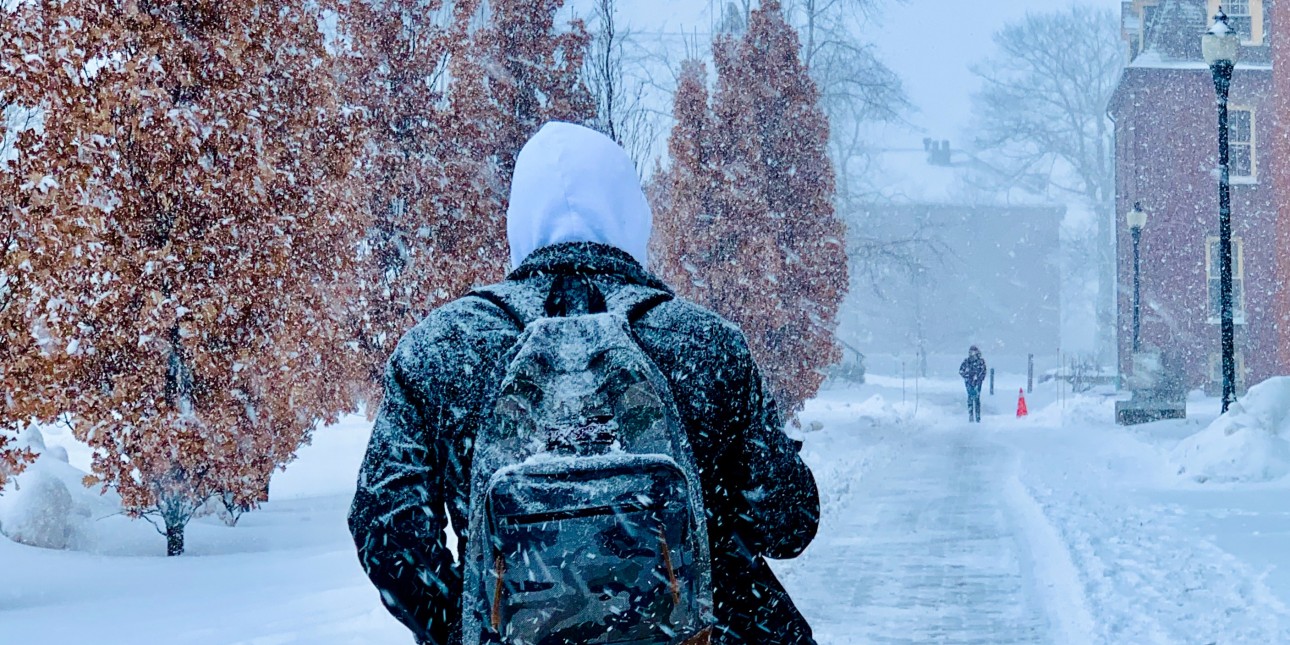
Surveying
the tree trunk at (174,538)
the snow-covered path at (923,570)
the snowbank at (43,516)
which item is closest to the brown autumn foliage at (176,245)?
the tree trunk at (174,538)

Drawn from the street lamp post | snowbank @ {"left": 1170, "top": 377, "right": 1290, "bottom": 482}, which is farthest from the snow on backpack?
the street lamp post

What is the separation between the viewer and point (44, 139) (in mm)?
9234

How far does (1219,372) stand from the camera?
114ft

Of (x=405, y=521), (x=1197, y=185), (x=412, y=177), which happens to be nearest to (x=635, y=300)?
(x=405, y=521)

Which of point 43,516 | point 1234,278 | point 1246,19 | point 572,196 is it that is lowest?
point 43,516

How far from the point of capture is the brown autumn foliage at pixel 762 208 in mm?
21281

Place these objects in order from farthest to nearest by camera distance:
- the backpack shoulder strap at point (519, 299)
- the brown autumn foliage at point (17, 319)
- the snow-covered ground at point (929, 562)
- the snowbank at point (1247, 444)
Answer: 1. the snowbank at point (1247, 444)
2. the brown autumn foliage at point (17, 319)
3. the snow-covered ground at point (929, 562)
4. the backpack shoulder strap at point (519, 299)

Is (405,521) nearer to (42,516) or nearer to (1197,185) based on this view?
(42,516)

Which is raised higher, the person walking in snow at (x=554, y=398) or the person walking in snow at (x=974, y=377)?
the person walking in snow at (x=554, y=398)

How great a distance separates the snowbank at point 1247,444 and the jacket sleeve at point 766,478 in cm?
1430

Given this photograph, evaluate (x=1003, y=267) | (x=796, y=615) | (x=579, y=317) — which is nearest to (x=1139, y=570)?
(x=796, y=615)

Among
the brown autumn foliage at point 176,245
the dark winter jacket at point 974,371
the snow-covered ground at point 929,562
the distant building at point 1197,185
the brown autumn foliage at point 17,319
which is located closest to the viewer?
Result: the snow-covered ground at point 929,562

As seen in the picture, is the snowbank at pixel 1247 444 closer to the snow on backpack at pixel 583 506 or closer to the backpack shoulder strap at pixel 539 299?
the backpack shoulder strap at pixel 539 299

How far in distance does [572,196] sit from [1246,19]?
38.4 m
